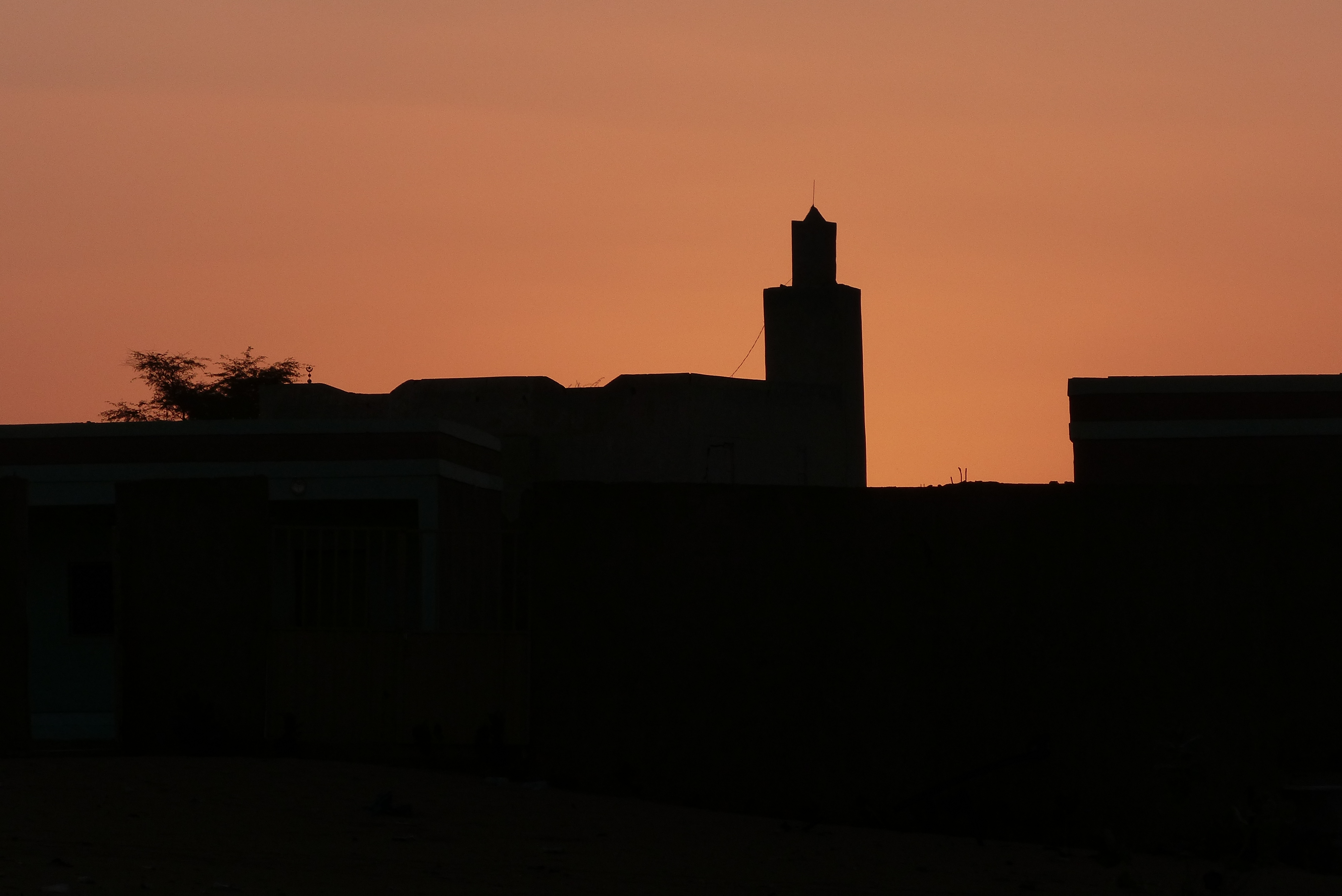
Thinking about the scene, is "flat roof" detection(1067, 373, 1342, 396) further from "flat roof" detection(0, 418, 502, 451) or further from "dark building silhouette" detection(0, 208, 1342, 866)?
"flat roof" detection(0, 418, 502, 451)

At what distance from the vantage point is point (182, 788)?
964 cm

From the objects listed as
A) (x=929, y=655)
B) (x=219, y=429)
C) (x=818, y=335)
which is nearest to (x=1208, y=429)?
(x=929, y=655)

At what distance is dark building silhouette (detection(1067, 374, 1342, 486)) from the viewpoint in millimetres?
15633

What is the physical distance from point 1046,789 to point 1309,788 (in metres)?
1.48

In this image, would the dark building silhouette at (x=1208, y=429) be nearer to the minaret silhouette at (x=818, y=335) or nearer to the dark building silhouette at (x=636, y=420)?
the dark building silhouette at (x=636, y=420)

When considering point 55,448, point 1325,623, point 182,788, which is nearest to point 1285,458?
point 1325,623

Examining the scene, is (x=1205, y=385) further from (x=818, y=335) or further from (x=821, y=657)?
(x=818, y=335)

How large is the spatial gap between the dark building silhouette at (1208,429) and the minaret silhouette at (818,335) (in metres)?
28.6

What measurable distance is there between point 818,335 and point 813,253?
9.41ft

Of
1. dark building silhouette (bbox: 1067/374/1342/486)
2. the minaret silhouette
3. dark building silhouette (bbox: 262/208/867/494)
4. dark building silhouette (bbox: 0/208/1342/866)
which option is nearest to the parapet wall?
dark building silhouette (bbox: 0/208/1342/866)

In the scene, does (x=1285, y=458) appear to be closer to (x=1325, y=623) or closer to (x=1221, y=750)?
(x=1325, y=623)

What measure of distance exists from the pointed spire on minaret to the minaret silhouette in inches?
0.9

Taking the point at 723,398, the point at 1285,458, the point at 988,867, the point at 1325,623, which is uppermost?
the point at 723,398

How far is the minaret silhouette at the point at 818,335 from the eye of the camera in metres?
45.6
